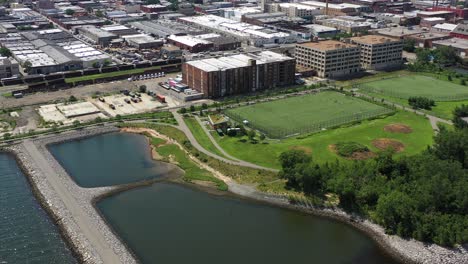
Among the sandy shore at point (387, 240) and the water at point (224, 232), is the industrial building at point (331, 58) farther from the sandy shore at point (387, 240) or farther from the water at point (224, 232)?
the water at point (224, 232)

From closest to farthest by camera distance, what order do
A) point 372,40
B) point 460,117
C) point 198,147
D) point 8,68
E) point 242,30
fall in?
point 198,147, point 460,117, point 8,68, point 372,40, point 242,30

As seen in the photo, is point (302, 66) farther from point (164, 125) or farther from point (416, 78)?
point (164, 125)

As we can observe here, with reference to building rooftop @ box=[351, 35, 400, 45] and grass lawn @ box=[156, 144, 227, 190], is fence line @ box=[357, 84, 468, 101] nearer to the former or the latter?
building rooftop @ box=[351, 35, 400, 45]

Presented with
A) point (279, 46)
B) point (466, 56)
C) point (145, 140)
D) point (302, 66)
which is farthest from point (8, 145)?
point (466, 56)

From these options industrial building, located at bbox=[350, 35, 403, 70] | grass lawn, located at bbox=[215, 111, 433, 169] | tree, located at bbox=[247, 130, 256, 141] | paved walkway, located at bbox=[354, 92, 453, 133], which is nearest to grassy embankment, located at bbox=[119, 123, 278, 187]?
grass lawn, located at bbox=[215, 111, 433, 169]

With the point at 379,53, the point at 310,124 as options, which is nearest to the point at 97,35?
the point at 379,53

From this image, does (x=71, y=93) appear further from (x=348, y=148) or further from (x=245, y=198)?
(x=348, y=148)
